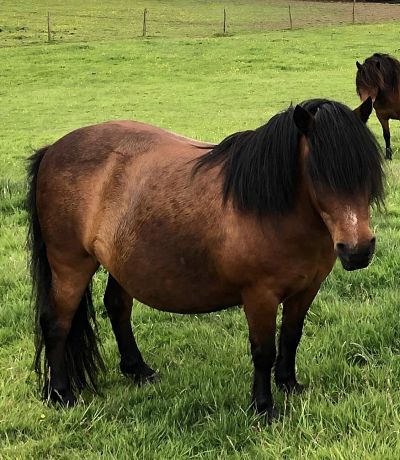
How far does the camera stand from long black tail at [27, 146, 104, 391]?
12.2 ft

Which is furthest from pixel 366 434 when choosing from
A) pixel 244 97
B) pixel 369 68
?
pixel 244 97

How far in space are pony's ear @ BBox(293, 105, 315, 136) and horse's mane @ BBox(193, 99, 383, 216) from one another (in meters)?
0.03

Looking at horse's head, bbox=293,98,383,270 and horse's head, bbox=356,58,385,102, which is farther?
horse's head, bbox=356,58,385,102

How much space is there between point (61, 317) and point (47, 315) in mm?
93

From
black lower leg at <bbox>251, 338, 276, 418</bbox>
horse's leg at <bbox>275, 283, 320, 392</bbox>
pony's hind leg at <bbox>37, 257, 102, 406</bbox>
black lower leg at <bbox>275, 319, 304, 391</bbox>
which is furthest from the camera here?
pony's hind leg at <bbox>37, 257, 102, 406</bbox>

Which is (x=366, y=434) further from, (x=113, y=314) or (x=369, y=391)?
(x=113, y=314)

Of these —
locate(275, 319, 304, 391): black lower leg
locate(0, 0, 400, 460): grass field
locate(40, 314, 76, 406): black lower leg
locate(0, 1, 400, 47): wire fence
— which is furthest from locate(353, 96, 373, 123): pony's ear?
locate(0, 1, 400, 47): wire fence

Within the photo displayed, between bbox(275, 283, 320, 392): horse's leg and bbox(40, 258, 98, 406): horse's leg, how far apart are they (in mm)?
1252

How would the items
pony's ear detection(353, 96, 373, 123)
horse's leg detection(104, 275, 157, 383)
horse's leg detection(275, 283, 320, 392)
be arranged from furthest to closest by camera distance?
1. horse's leg detection(104, 275, 157, 383)
2. horse's leg detection(275, 283, 320, 392)
3. pony's ear detection(353, 96, 373, 123)

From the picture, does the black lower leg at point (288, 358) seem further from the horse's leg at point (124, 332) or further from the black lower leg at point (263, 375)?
the horse's leg at point (124, 332)

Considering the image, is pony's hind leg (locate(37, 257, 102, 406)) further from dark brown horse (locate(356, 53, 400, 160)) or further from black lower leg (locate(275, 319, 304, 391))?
dark brown horse (locate(356, 53, 400, 160))

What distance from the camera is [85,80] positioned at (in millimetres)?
26984

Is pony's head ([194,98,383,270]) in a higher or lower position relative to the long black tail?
higher

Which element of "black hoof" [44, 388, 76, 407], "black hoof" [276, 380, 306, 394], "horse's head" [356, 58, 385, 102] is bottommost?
"black hoof" [44, 388, 76, 407]
